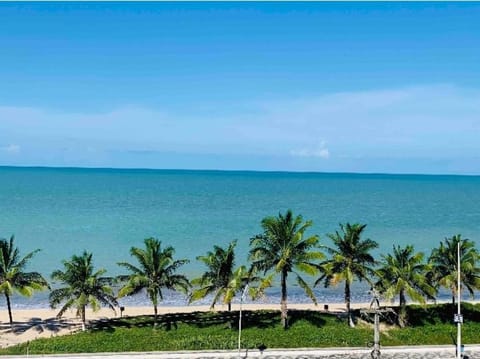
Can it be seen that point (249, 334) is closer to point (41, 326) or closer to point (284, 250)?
point (284, 250)

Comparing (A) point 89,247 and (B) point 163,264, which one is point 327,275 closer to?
(B) point 163,264

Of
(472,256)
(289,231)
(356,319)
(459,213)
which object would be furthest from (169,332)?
(459,213)

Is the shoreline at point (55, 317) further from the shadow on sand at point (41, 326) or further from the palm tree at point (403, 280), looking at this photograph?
the palm tree at point (403, 280)

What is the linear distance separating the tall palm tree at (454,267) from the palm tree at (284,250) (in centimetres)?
944

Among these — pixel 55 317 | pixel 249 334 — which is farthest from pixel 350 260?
pixel 55 317

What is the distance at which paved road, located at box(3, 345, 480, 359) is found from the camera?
114 ft

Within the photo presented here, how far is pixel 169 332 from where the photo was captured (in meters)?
38.6

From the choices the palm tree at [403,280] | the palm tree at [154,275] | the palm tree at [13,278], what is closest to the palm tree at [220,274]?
the palm tree at [154,275]

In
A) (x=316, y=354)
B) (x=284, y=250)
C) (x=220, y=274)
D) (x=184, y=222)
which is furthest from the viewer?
(x=184, y=222)

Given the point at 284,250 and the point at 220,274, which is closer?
the point at 284,250

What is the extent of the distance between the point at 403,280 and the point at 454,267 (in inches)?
186

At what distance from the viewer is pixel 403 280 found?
3941cm

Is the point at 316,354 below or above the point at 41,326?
below

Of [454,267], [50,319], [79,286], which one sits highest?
[454,267]
